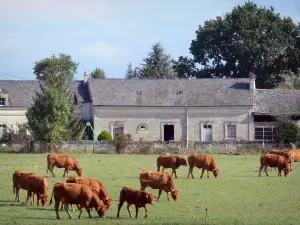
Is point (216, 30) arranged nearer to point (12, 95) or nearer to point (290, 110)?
point (290, 110)

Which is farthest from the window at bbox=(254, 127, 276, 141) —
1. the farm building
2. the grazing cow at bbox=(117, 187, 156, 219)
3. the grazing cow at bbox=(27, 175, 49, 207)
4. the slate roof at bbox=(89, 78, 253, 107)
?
the grazing cow at bbox=(117, 187, 156, 219)

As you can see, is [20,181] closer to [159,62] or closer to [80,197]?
[80,197]

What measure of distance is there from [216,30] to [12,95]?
32900mm

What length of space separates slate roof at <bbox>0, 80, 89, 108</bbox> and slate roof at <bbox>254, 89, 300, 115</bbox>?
20.6m

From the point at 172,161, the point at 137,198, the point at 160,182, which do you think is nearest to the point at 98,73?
the point at 172,161

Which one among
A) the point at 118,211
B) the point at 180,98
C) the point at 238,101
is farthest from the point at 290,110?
the point at 118,211

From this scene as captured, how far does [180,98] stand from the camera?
7600 cm

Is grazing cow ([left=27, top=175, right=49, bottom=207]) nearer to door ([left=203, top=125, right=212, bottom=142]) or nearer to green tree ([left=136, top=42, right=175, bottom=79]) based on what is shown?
door ([left=203, top=125, right=212, bottom=142])

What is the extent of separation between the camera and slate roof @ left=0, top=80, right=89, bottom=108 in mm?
78250

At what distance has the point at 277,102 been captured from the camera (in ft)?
248

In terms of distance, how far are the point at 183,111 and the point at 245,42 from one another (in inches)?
894

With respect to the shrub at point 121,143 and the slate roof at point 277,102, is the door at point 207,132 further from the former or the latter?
the shrub at point 121,143

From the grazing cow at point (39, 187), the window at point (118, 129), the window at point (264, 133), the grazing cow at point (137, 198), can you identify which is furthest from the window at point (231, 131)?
the grazing cow at point (137, 198)

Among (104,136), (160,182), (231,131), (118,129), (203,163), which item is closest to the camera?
(160,182)
